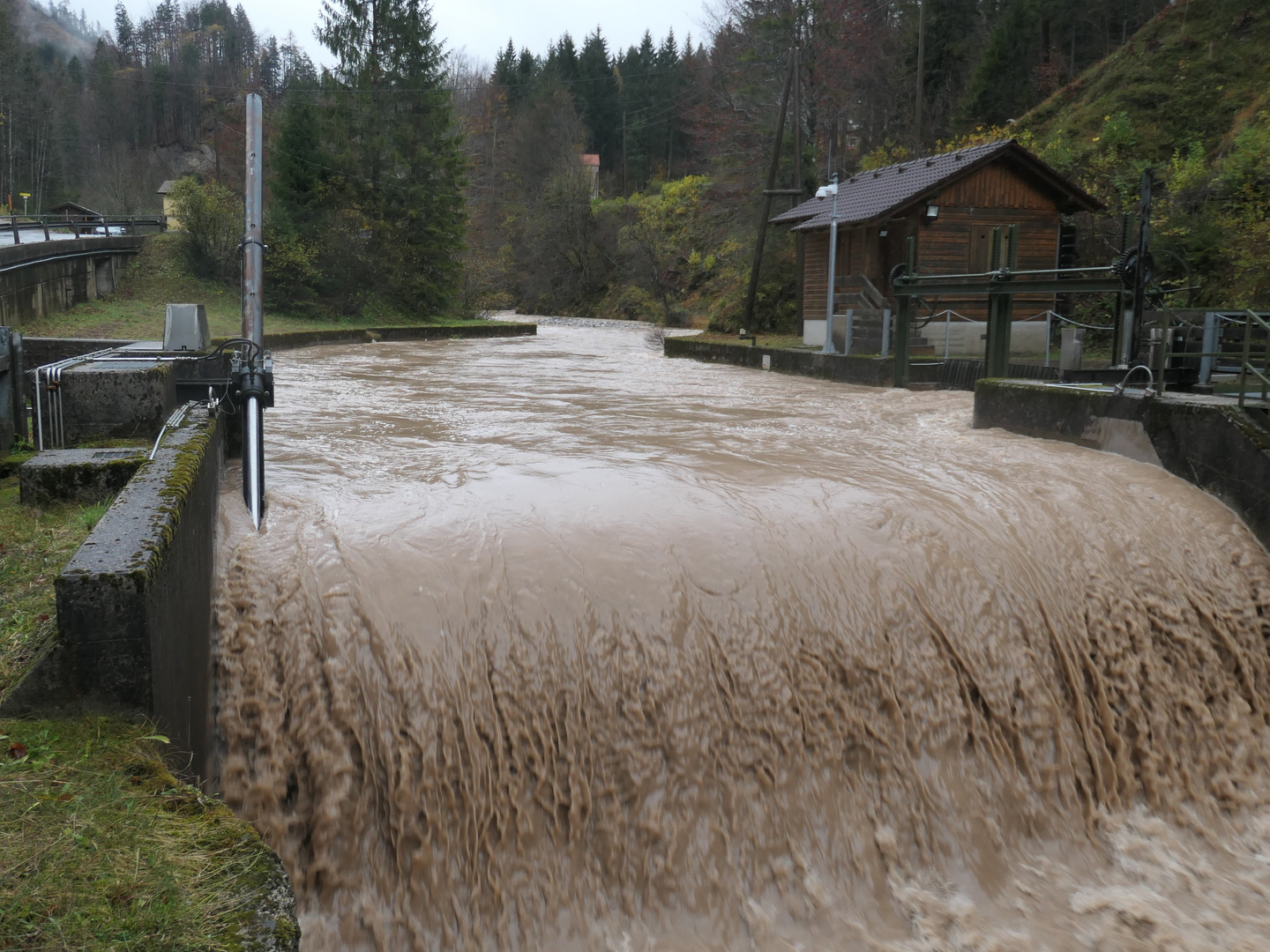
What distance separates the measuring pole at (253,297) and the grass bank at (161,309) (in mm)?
15700

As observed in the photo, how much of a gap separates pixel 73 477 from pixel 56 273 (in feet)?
76.2

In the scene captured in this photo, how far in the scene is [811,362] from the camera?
66.1ft

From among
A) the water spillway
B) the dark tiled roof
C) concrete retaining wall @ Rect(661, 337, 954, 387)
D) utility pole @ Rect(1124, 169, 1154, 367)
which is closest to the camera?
the water spillway

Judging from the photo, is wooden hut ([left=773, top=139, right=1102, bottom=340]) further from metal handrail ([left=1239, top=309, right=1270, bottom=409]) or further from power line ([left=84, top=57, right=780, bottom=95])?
metal handrail ([left=1239, top=309, right=1270, bottom=409])

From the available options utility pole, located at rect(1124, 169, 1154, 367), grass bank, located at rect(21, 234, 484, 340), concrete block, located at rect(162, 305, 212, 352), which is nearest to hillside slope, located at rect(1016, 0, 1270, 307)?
utility pole, located at rect(1124, 169, 1154, 367)

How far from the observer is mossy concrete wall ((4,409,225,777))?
11.6ft

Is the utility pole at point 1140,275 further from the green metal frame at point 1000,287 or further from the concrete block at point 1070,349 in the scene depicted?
the concrete block at point 1070,349

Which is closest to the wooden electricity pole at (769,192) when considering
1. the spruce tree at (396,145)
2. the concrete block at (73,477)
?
the spruce tree at (396,145)

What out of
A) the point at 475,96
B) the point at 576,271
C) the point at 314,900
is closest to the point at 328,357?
the point at 314,900

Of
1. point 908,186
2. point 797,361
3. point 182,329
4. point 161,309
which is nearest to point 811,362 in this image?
point 797,361

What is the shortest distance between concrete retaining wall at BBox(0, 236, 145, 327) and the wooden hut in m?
17.9

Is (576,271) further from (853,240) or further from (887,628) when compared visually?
(887,628)

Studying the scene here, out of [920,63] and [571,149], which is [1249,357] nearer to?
[920,63]

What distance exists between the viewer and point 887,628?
6172mm
